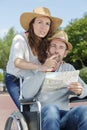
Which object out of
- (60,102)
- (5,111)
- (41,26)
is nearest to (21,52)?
(41,26)

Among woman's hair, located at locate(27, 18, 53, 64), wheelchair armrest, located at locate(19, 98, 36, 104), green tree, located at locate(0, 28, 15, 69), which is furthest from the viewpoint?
green tree, located at locate(0, 28, 15, 69)

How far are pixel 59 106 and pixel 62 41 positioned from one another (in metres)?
0.68

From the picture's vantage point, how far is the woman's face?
4.46m

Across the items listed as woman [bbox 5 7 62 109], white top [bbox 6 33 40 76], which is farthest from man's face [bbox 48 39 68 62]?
white top [bbox 6 33 40 76]

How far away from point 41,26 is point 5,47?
145 feet

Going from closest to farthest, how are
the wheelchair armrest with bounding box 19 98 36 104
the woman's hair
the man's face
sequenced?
the wheelchair armrest with bounding box 19 98 36 104 → the man's face → the woman's hair

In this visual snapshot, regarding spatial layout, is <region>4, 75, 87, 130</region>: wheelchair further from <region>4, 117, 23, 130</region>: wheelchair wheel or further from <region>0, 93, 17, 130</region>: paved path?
<region>0, 93, 17, 130</region>: paved path

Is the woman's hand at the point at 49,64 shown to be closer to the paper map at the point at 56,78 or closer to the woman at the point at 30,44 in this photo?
the paper map at the point at 56,78

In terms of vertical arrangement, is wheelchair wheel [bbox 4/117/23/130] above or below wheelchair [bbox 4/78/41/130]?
below

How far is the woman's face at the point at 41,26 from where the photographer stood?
446 centimetres

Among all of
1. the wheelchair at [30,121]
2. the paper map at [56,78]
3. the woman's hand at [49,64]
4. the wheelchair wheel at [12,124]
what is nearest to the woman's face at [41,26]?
the woman's hand at [49,64]

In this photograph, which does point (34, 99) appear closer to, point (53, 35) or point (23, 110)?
point (23, 110)

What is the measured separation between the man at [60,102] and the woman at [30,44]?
0.13 m

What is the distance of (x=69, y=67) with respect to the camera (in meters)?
4.44
